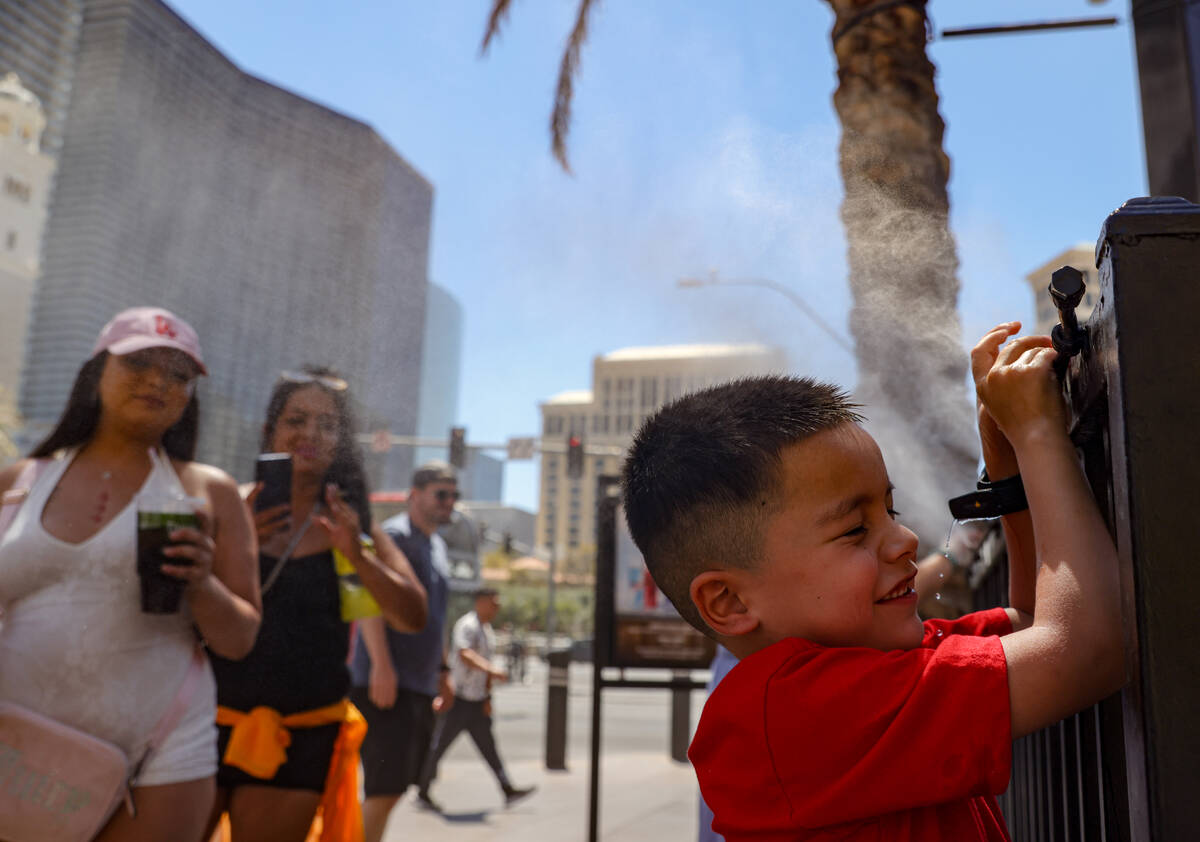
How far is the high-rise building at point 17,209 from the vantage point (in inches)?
563

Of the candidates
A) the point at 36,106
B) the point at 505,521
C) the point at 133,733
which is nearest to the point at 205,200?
the point at 133,733

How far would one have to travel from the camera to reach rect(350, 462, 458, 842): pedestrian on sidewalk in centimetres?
329

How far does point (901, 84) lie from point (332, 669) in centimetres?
319

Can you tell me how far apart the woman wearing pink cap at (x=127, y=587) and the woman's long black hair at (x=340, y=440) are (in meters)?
0.58

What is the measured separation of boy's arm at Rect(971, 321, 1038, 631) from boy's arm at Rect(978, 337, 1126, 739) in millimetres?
109

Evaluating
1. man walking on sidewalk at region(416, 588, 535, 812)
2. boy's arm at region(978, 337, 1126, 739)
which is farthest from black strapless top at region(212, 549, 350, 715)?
man walking on sidewalk at region(416, 588, 535, 812)

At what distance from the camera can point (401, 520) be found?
12.1ft

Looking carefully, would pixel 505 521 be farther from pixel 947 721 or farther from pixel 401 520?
pixel 947 721

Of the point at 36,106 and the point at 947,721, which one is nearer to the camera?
the point at 947,721

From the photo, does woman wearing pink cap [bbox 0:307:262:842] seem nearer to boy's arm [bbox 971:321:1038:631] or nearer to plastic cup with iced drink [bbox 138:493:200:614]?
plastic cup with iced drink [bbox 138:493:200:614]

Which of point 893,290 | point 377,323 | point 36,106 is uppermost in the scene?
point 36,106

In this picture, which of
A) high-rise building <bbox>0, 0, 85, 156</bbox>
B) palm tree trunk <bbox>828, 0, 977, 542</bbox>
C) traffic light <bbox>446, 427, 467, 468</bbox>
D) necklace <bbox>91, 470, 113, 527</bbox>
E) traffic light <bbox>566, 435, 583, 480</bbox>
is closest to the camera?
palm tree trunk <bbox>828, 0, 977, 542</bbox>

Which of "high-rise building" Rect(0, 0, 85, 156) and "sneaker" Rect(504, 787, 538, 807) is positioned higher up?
"high-rise building" Rect(0, 0, 85, 156)

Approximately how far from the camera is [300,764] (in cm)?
224
